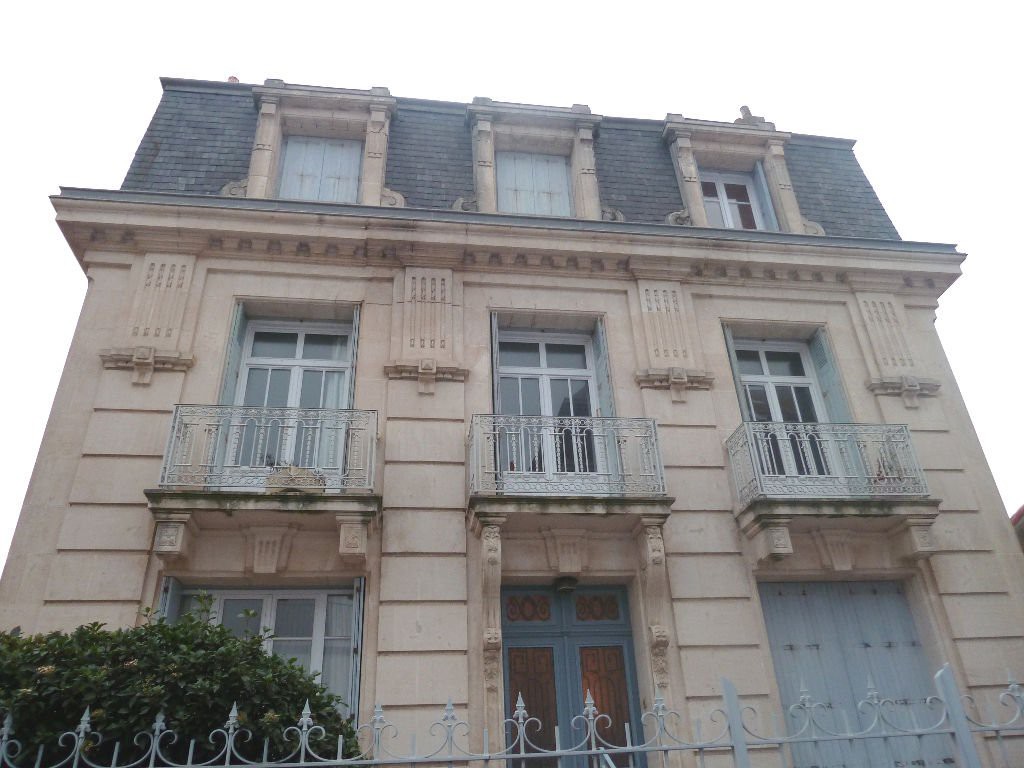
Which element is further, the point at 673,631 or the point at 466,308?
the point at 466,308

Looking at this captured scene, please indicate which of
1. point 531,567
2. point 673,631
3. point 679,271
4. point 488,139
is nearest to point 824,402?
point 679,271

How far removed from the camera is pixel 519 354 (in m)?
10.3

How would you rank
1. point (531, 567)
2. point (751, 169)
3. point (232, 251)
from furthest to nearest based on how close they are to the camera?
point (751, 169)
point (232, 251)
point (531, 567)

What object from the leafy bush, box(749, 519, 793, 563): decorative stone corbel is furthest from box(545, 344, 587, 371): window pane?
the leafy bush

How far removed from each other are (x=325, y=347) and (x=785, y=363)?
7.00 metres

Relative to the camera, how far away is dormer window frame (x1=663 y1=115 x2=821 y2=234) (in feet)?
38.9

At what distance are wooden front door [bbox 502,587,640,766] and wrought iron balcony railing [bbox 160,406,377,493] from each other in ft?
8.32

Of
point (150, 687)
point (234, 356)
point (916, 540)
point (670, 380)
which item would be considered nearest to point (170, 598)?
point (234, 356)

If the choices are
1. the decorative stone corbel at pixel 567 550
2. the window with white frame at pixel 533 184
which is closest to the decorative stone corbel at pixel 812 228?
the window with white frame at pixel 533 184

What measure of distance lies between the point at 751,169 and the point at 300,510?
32.4ft

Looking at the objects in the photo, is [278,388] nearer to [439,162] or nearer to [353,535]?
[353,535]

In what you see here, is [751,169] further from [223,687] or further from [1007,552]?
[223,687]

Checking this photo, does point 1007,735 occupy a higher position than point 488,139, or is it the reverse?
point 488,139

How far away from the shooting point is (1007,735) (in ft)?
25.8
